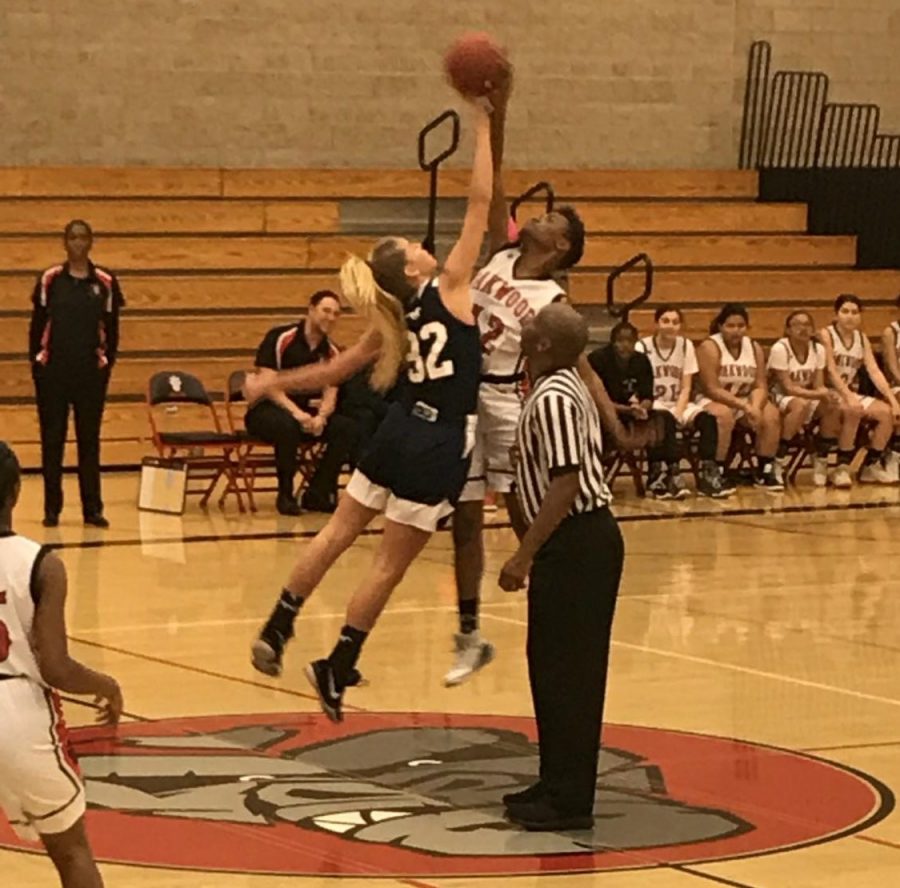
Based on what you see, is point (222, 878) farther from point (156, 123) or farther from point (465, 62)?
point (156, 123)

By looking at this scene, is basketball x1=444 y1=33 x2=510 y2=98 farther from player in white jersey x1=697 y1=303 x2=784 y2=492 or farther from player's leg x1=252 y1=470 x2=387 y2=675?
player in white jersey x1=697 y1=303 x2=784 y2=492

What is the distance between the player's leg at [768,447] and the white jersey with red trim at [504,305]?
27.4 ft

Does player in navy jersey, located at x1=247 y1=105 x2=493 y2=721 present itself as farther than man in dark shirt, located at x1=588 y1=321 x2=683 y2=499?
No

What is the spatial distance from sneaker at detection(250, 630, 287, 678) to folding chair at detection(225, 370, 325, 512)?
6587mm

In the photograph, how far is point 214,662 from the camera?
9664 mm

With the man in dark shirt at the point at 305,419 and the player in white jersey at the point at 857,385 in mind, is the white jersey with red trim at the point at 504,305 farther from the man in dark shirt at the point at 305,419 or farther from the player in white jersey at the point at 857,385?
the player in white jersey at the point at 857,385

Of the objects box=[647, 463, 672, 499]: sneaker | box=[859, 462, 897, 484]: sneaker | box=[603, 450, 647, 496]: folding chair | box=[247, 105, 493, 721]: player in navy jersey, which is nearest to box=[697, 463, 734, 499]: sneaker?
box=[647, 463, 672, 499]: sneaker

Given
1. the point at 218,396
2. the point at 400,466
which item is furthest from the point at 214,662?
the point at 218,396

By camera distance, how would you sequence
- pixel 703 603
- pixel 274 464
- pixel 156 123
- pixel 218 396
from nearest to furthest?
pixel 703 603
pixel 274 464
pixel 218 396
pixel 156 123

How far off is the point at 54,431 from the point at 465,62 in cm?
690

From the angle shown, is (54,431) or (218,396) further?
(218,396)

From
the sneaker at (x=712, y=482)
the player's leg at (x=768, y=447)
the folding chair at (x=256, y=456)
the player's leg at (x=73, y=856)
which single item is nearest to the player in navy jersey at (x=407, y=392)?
the player's leg at (x=73, y=856)

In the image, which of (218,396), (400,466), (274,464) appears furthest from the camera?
(218,396)

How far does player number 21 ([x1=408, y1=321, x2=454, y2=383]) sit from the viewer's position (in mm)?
7785
